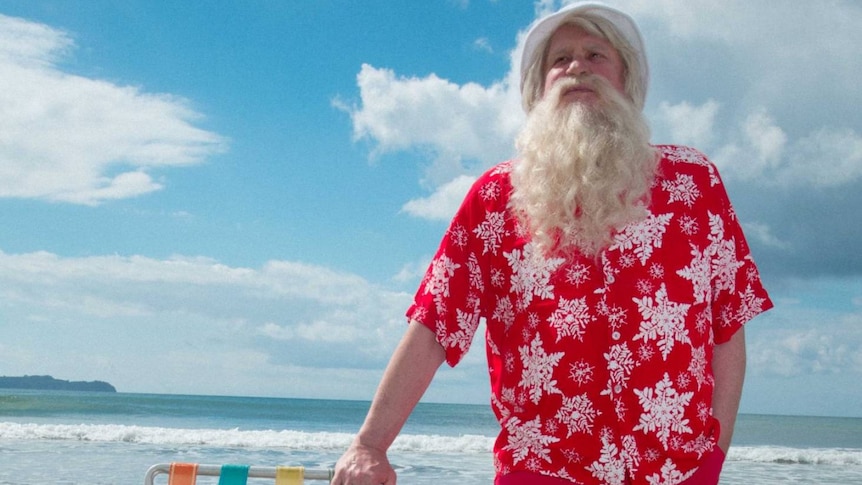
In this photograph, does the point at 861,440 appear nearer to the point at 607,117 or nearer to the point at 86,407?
the point at 86,407

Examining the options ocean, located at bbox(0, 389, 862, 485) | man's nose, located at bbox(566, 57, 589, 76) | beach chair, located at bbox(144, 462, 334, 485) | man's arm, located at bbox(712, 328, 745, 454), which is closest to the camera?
man's arm, located at bbox(712, 328, 745, 454)

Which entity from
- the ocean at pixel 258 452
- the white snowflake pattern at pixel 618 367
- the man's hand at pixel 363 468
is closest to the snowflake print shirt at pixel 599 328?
the white snowflake pattern at pixel 618 367

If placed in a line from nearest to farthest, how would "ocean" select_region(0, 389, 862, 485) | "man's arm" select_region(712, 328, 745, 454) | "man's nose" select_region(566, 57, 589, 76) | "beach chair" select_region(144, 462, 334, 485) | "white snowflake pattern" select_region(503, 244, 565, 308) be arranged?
"white snowflake pattern" select_region(503, 244, 565, 308)
"man's arm" select_region(712, 328, 745, 454)
"man's nose" select_region(566, 57, 589, 76)
"beach chair" select_region(144, 462, 334, 485)
"ocean" select_region(0, 389, 862, 485)

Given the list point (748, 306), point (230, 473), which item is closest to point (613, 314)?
point (748, 306)

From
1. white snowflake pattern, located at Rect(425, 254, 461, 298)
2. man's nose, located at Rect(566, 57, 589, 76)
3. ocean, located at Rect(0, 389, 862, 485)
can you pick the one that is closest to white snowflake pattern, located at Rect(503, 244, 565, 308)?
white snowflake pattern, located at Rect(425, 254, 461, 298)

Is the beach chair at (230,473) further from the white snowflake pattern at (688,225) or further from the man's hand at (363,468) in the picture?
the white snowflake pattern at (688,225)

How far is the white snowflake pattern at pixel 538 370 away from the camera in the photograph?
1.56m

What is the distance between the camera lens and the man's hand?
1504 millimetres

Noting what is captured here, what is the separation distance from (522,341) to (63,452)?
11.5m

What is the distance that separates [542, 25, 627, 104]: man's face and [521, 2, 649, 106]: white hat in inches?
1.1

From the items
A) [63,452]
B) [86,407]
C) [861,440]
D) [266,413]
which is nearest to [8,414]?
[86,407]

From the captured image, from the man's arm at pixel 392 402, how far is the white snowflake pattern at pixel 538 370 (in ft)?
0.52

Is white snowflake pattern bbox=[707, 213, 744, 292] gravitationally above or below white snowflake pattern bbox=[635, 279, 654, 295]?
above

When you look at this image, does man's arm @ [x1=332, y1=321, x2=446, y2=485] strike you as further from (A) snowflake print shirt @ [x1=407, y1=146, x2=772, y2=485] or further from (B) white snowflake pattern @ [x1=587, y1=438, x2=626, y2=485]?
(B) white snowflake pattern @ [x1=587, y1=438, x2=626, y2=485]
